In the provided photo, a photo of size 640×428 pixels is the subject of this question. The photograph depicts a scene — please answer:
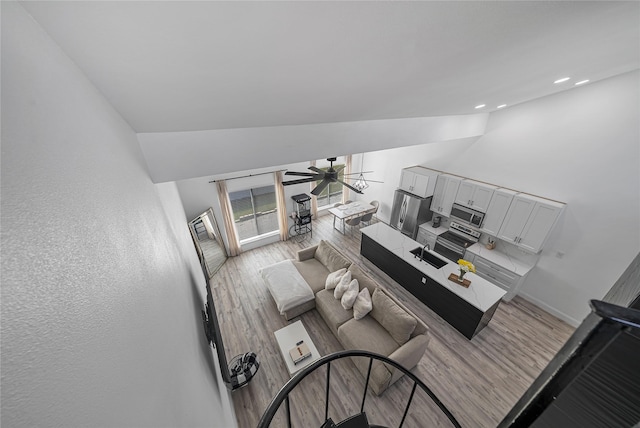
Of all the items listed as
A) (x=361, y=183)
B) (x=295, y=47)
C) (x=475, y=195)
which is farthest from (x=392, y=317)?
(x=361, y=183)

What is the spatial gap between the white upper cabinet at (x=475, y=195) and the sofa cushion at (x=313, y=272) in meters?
3.29

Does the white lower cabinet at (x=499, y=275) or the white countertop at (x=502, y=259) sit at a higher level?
the white countertop at (x=502, y=259)

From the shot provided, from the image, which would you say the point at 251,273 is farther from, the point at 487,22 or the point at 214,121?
the point at 487,22

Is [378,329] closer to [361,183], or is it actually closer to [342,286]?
[342,286]

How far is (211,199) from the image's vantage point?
5098mm

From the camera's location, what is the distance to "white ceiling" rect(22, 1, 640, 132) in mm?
608

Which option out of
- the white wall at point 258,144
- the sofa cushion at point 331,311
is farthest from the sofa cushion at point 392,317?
Result: the white wall at point 258,144

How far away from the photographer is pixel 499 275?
410cm

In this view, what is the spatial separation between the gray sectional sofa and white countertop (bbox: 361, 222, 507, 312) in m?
0.87

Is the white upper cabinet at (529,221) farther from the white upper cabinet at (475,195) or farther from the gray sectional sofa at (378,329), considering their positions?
the gray sectional sofa at (378,329)

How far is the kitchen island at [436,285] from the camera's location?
11.0 feet

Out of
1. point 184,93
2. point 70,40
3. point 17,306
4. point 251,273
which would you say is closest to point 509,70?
point 184,93

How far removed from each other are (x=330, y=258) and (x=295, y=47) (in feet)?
13.1

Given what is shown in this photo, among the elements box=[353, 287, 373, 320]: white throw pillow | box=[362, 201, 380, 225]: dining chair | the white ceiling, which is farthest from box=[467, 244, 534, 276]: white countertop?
the white ceiling
